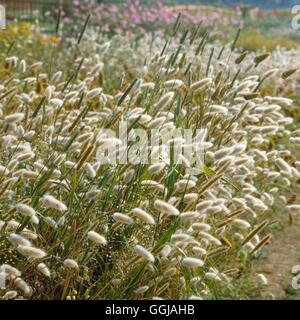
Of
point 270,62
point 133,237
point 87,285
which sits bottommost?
point 270,62

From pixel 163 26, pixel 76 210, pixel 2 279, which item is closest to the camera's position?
pixel 2 279

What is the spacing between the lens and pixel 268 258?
424cm

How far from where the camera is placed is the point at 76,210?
2791 millimetres

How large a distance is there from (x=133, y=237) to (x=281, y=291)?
1.27 m

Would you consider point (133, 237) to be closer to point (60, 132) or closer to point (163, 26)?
point (60, 132)

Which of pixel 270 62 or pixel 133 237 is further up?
pixel 133 237

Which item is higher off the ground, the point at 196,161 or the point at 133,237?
the point at 196,161

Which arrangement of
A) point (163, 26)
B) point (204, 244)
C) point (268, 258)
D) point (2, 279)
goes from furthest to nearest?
point (163, 26) < point (268, 258) < point (204, 244) < point (2, 279)

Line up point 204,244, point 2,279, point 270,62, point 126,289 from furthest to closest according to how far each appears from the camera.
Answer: point 270,62
point 204,244
point 126,289
point 2,279

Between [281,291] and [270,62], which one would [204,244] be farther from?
[270,62]

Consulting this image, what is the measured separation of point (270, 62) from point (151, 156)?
5916 mm

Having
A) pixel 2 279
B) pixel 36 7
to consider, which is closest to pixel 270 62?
pixel 2 279
